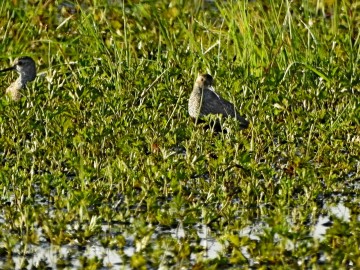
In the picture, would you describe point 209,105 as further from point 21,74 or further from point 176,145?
point 21,74

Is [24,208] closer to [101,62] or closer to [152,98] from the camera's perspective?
[152,98]

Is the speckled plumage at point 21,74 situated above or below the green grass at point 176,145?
below

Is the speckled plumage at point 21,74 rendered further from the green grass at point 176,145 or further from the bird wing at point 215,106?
the bird wing at point 215,106

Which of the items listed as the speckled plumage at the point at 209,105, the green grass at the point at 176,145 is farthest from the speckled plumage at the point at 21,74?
the speckled plumage at the point at 209,105

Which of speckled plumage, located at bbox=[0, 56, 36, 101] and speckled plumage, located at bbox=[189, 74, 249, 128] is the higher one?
speckled plumage, located at bbox=[189, 74, 249, 128]

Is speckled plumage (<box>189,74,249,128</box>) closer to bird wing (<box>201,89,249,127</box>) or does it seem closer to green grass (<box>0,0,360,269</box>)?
bird wing (<box>201,89,249,127</box>)

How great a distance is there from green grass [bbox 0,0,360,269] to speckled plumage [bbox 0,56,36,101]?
6.9 inches

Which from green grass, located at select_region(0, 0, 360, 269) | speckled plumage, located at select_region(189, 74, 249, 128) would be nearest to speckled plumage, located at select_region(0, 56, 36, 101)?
green grass, located at select_region(0, 0, 360, 269)

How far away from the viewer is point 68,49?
1215 centimetres

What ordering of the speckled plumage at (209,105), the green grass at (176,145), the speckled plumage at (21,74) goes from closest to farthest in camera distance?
the green grass at (176,145)
the speckled plumage at (209,105)
the speckled plumage at (21,74)

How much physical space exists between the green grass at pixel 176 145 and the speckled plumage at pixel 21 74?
174mm

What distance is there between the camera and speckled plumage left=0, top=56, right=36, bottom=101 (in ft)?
34.2

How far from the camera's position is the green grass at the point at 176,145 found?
22.1 ft

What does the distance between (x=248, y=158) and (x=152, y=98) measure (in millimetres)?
1847
